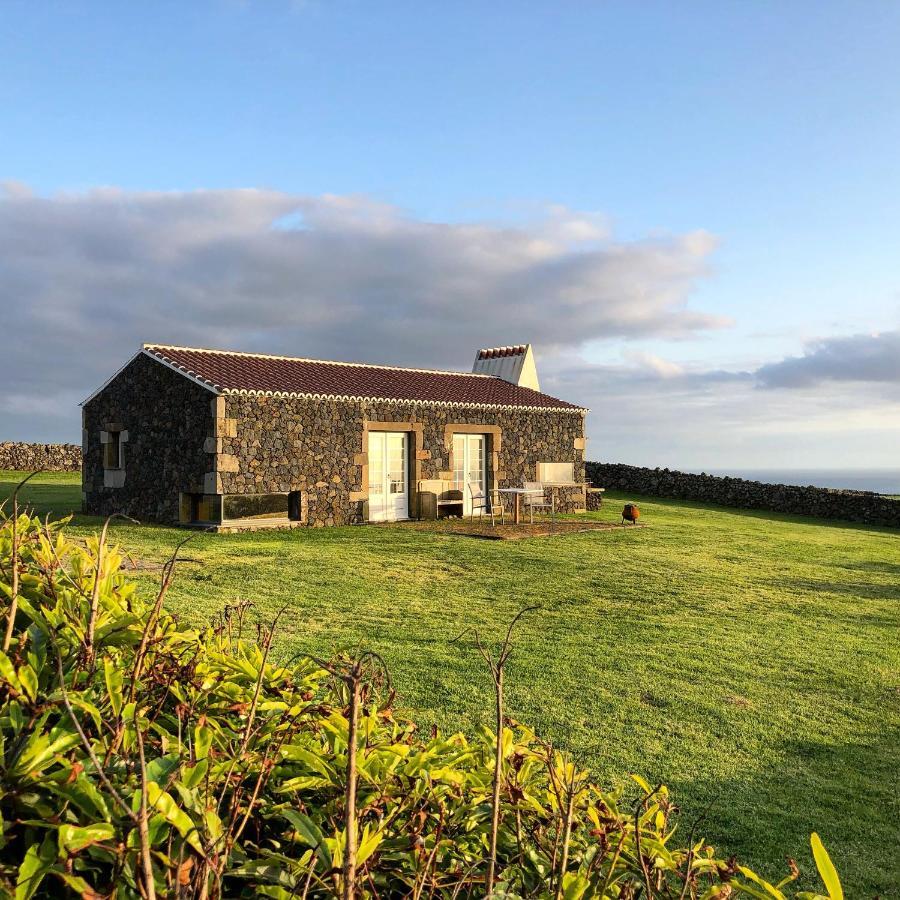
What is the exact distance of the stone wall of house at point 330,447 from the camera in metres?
16.5

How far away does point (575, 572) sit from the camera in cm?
1184

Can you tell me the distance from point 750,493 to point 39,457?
99.8 ft

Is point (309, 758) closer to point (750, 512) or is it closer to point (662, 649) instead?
point (662, 649)

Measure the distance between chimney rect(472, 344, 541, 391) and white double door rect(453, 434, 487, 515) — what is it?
570 cm

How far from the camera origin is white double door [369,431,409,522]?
18.9 metres

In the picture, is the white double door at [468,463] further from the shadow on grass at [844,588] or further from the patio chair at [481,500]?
the shadow on grass at [844,588]

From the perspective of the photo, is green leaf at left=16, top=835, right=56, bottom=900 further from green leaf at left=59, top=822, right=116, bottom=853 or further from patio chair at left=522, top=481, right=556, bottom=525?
patio chair at left=522, top=481, right=556, bottom=525

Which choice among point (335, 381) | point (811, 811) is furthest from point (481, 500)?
point (811, 811)

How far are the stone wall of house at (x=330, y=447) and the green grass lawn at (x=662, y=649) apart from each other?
6.44ft

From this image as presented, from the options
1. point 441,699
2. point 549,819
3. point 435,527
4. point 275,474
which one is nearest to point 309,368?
point 275,474

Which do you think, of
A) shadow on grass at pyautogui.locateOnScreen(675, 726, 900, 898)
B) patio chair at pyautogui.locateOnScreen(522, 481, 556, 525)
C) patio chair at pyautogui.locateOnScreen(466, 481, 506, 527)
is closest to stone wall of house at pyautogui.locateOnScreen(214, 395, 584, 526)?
patio chair at pyautogui.locateOnScreen(466, 481, 506, 527)

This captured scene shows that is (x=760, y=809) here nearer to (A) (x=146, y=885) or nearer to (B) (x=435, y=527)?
(A) (x=146, y=885)

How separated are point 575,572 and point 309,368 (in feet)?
37.1

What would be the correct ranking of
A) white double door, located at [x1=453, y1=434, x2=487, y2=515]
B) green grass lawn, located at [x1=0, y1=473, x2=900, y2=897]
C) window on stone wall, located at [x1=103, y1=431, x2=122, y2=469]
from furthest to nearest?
white double door, located at [x1=453, y1=434, x2=487, y2=515]
window on stone wall, located at [x1=103, y1=431, x2=122, y2=469]
green grass lawn, located at [x1=0, y1=473, x2=900, y2=897]
